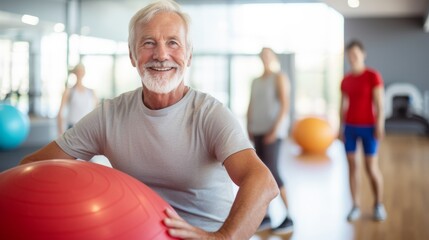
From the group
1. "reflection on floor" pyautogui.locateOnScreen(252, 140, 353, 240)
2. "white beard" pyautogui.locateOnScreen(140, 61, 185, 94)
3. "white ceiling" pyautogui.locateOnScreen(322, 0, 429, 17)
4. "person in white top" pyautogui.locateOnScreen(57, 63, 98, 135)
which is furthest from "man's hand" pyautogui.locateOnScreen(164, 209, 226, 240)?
"white ceiling" pyautogui.locateOnScreen(322, 0, 429, 17)

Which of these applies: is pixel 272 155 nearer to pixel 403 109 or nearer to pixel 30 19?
pixel 30 19

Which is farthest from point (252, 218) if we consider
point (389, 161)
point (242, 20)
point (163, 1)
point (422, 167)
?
point (242, 20)

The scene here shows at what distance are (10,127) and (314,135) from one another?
4550mm

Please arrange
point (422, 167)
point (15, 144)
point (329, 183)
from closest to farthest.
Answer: point (329, 183) → point (422, 167) → point (15, 144)

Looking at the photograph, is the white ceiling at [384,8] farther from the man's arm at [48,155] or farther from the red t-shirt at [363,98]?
the man's arm at [48,155]

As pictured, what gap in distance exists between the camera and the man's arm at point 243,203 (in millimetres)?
1328

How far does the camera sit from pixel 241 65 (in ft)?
41.1

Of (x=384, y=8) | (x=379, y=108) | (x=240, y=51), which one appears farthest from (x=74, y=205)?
(x=384, y=8)

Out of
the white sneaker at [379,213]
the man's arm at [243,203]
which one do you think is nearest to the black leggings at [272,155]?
the white sneaker at [379,213]

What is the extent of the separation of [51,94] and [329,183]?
7.01 meters

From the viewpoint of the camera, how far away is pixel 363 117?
14.7 ft

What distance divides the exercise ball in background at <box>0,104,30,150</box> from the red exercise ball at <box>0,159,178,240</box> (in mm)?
6769

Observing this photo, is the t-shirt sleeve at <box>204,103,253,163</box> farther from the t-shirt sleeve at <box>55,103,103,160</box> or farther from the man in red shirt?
the man in red shirt

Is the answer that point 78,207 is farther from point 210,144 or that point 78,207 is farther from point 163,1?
point 163,1
